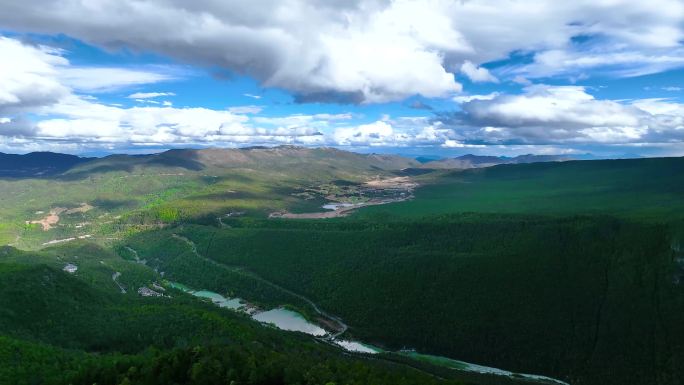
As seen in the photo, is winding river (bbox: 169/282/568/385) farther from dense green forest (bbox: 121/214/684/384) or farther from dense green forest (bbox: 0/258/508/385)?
dense green forest (bbox: 0/258/508/385)

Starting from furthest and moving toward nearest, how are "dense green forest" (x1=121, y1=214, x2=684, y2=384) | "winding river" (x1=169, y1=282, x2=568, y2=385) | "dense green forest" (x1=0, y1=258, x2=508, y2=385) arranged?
"dense green forest" (x1=121, y1=214, x2=684, y2=384), "winding river" (x1=169, y1=282, x2=568, y2=385), "dense green forest" (x1=0, y1=258, x2=508, y2=385)

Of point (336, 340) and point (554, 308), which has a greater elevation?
point (554, 308)

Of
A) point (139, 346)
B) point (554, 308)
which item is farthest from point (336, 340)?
point (554, 308)

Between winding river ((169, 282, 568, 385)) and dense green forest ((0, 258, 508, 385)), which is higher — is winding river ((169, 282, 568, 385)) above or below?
below

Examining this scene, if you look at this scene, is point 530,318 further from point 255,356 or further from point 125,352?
point 125,352

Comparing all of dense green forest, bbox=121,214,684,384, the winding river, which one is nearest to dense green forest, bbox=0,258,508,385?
the winding river

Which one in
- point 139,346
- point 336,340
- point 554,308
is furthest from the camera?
point 554,308

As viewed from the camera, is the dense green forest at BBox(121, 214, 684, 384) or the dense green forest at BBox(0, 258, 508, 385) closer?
the dense green forest at BBox(0, 258, 508, 385)

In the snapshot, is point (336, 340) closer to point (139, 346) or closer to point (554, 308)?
point (139, 346)

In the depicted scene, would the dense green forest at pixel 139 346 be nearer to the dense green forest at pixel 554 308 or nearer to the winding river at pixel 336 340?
the winding river at pixel 336 340

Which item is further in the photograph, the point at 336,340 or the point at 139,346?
the point at 336,340

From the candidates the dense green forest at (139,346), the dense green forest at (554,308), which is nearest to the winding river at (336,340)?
the dense green forest at (554,308)

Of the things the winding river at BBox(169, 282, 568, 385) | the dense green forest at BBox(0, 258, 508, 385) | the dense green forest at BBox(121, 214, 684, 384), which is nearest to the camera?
the dense green forest at BBox(0, 258, 508, 385)
